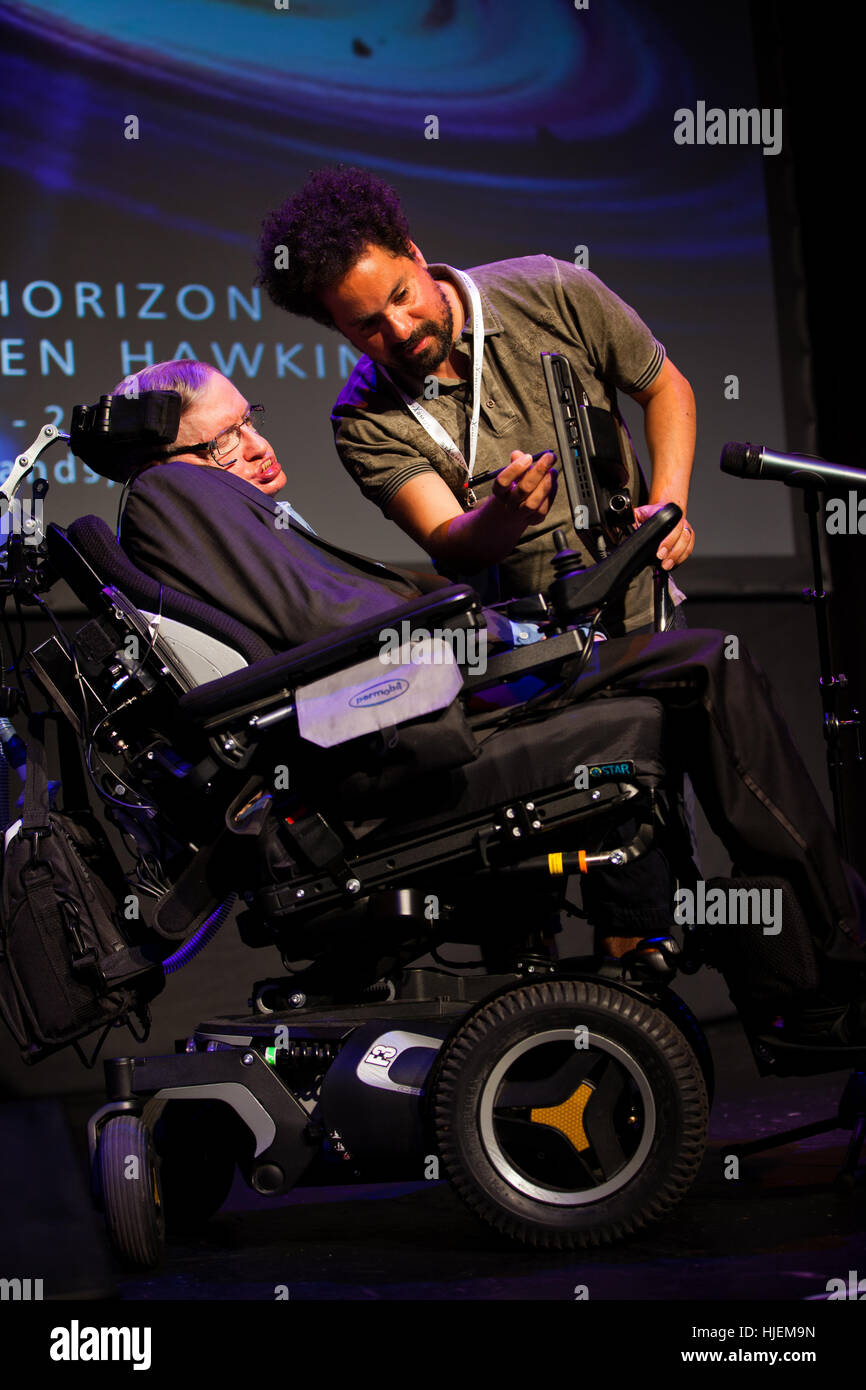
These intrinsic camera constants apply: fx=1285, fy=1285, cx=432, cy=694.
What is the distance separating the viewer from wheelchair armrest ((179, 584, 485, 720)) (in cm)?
154

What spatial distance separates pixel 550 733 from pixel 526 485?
333 mm

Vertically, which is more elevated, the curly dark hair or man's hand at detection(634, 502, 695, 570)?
the curly dark hair

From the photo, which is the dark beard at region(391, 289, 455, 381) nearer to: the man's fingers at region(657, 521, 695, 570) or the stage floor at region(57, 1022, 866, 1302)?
the man's fingers at region(657, 521, 695, 570)

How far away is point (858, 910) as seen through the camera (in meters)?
1.58

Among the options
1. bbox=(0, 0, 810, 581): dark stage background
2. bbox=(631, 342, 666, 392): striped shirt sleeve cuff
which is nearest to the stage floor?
bbox=(631, 342, 666, 392): striped shirt sleeve cuff

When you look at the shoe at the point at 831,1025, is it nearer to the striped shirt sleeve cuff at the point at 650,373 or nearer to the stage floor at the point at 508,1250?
the stage floor at the point at 508,1250

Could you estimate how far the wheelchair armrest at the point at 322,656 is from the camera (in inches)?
60.5

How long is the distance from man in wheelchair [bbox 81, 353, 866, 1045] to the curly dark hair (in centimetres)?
38

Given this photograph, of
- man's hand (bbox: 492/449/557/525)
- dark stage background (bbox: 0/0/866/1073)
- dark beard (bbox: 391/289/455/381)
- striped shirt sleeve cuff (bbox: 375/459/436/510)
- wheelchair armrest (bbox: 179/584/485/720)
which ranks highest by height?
dark stage background (bbox: 0/0/866/1073)

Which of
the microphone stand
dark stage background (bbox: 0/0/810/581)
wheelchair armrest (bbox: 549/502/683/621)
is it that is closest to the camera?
wheelchair armrest (bbox: 549/502/683/621)

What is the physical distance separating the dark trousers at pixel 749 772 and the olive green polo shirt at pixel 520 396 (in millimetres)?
454

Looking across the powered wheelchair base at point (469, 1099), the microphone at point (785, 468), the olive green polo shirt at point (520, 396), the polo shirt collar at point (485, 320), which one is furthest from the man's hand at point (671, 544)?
the powered wheelchair base at point (469, 1099)

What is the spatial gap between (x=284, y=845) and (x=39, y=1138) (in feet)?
3.87

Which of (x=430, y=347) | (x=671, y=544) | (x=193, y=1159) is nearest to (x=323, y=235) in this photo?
(x=430, y=347)
